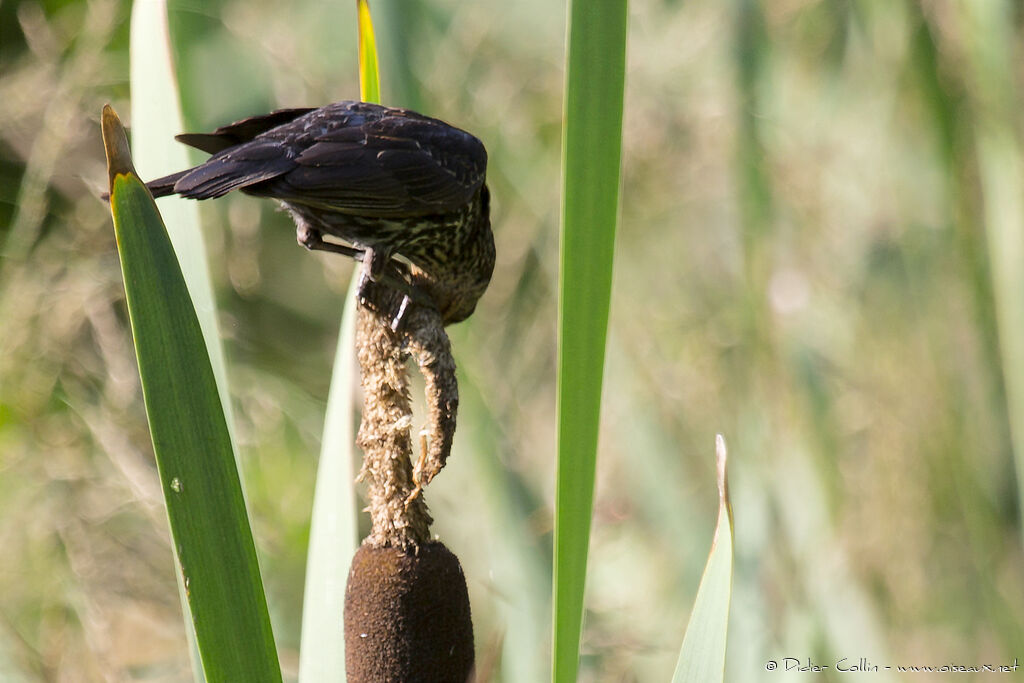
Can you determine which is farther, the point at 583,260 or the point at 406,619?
the point at 406,619

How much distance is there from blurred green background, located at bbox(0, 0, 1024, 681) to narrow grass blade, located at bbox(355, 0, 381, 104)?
516 millimetres

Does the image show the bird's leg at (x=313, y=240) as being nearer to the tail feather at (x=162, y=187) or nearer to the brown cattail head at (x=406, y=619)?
the tail feather at (x=162, y=187)

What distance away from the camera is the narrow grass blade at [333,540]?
927 millimetres

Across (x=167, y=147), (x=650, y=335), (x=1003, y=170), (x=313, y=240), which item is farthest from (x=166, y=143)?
(x=650, y=335)

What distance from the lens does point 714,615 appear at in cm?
69

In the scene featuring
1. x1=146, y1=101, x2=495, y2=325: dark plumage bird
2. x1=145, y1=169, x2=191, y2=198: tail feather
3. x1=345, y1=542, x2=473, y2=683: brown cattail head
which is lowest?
x1=345, y1=542, x2=473, y2=683: brown cattail head

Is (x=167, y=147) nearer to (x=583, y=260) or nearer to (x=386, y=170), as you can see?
(x=386, y=170)

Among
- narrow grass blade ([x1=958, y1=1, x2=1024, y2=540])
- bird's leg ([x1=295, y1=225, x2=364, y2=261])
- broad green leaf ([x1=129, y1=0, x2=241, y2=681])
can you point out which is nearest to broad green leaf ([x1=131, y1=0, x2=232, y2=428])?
broad green leaf ([x1=129, y1=0, x2=241, y2=681])

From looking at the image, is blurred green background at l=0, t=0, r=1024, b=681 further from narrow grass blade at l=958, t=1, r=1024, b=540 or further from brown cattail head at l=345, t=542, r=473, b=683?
brown cattail head at l=345, t=542, r=473, b=683

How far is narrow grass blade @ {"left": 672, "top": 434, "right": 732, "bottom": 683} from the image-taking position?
0.67 metres

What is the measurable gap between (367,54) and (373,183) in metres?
0.17

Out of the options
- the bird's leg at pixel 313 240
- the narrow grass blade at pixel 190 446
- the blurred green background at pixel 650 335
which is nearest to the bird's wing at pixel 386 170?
the bird's leg at pixel 313 240

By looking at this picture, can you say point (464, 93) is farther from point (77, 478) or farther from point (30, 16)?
point (77, 478)

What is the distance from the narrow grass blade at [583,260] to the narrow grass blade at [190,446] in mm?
217
